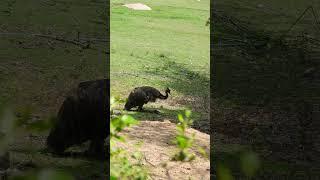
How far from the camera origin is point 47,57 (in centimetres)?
796

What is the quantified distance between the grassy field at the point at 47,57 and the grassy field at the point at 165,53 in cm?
30

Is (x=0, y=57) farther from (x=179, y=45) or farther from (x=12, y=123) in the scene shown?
(x=12, y=123)

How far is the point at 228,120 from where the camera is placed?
241 inches

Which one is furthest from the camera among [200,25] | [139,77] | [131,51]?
[200,25]

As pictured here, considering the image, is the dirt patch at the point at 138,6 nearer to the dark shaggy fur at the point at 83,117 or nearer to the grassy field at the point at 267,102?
the grassy field at the point at 267,102

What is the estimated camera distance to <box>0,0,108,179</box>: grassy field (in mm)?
4078

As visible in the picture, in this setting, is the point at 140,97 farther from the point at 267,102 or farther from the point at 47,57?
the point at 47,57

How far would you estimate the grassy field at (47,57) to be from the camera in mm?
4078

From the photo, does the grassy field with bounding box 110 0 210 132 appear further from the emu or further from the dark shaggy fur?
the dark shaggy fur

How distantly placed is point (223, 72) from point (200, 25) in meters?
3.06

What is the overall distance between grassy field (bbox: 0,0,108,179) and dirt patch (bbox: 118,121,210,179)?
33 centimetres

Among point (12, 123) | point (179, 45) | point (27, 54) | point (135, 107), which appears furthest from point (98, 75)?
point (12, 123)

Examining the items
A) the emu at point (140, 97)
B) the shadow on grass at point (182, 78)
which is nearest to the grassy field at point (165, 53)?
the shadow on grass at point (182, 78)

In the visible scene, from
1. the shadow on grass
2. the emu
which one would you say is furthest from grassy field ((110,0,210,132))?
the emu
